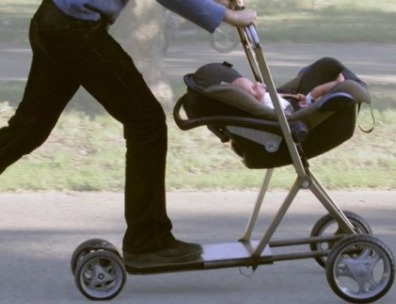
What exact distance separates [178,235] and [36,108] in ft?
5.54

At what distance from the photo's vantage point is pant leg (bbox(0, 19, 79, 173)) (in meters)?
6.30

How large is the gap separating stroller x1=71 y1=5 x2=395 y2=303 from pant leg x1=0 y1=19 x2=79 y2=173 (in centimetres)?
55

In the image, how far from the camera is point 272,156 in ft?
20.2

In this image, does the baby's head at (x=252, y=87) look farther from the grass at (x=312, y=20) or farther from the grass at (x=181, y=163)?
the grass at (x=312, y=20)

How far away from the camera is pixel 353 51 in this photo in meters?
19.8

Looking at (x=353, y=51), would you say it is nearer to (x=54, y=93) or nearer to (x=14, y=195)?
(x=14, y=195)

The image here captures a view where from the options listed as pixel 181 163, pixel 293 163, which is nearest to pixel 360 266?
pixel 293 163

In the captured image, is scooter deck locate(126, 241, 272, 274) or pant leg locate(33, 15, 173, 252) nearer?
pant leg locate(33, 15, 173, 252)

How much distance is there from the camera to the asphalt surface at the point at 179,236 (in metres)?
6.43

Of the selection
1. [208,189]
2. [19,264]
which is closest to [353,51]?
[208,189]

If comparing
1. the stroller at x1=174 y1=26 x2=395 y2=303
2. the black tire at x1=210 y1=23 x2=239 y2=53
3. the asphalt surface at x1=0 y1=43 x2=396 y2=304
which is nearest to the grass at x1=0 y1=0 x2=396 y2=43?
the black tire at x1=210 y1=23 x2=239 y2=53

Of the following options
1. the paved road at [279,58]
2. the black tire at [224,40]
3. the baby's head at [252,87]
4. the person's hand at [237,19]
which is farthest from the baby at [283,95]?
the black tire at [224,40]

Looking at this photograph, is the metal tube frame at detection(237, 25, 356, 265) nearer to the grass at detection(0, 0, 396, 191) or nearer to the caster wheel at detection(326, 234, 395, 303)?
the caster wheel at detection(326, 234, 395, 303)

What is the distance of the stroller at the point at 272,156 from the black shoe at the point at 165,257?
0.02m
